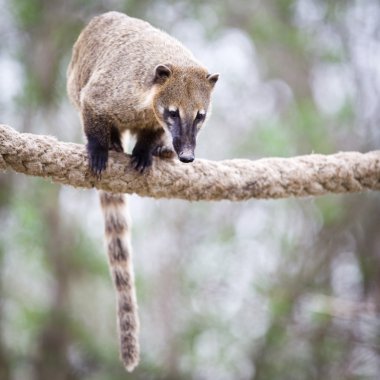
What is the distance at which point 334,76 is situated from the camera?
959 centimetres

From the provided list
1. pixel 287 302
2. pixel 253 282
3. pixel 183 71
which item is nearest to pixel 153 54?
pixel 183 71

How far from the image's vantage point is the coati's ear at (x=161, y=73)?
12.6 feet

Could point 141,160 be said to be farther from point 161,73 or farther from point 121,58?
point 121,58

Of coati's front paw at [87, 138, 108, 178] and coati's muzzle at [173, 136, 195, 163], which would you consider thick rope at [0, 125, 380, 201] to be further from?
coati's muzzle at [173, 136, 195, 163]

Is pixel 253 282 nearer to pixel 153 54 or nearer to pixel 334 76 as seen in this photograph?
pixel 334 76

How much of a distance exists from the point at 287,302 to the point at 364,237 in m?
1.83

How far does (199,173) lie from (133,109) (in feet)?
1.87

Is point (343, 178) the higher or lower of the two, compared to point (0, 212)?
higher

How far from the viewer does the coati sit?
12.5 feet

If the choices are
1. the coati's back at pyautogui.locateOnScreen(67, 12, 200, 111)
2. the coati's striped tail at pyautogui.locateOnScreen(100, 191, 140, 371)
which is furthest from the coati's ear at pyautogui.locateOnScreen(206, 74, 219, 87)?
the coati's striped tail at pyautogui.locateOnScreen(100, 191, 140, 371)

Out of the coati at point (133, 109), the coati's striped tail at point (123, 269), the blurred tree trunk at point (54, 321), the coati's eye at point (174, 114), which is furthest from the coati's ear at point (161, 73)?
the blurred tree trunk at point (54, 321)

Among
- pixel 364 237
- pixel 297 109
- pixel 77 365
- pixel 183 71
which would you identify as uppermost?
pixel 183 71

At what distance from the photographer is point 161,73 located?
3.85 metres

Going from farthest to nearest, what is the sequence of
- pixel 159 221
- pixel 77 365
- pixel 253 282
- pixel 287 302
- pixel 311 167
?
pixel 159 221
pixel 77 365
pixel 253 282
pixel 287 302
pixel 311 167
